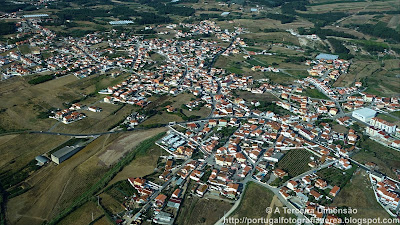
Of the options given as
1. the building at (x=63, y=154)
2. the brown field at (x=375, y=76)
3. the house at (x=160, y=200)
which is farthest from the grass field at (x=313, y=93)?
the building at (x=63, y=154)

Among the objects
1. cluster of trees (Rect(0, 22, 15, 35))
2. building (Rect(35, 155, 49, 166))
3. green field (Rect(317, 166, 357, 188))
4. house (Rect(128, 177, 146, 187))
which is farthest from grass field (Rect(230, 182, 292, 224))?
cluster of trees (Rect(0, 22, 15, 35))

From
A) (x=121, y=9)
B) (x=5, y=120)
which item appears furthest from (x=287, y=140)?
(x=121, y=9)

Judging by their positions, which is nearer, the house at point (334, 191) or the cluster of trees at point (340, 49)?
the house at point (334, 191)

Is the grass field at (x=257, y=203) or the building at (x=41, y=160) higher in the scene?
the grass field at (x=257, y=203)

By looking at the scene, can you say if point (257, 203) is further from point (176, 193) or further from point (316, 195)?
point (176, 193)

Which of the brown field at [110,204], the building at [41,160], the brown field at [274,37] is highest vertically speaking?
the brown field at [110,204]

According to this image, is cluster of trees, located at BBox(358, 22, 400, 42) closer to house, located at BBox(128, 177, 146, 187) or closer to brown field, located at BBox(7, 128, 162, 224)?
brown field, located at BBox(7, 128, 162, 224)

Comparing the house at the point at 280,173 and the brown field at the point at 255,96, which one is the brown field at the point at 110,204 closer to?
the house at the point at 280,173
